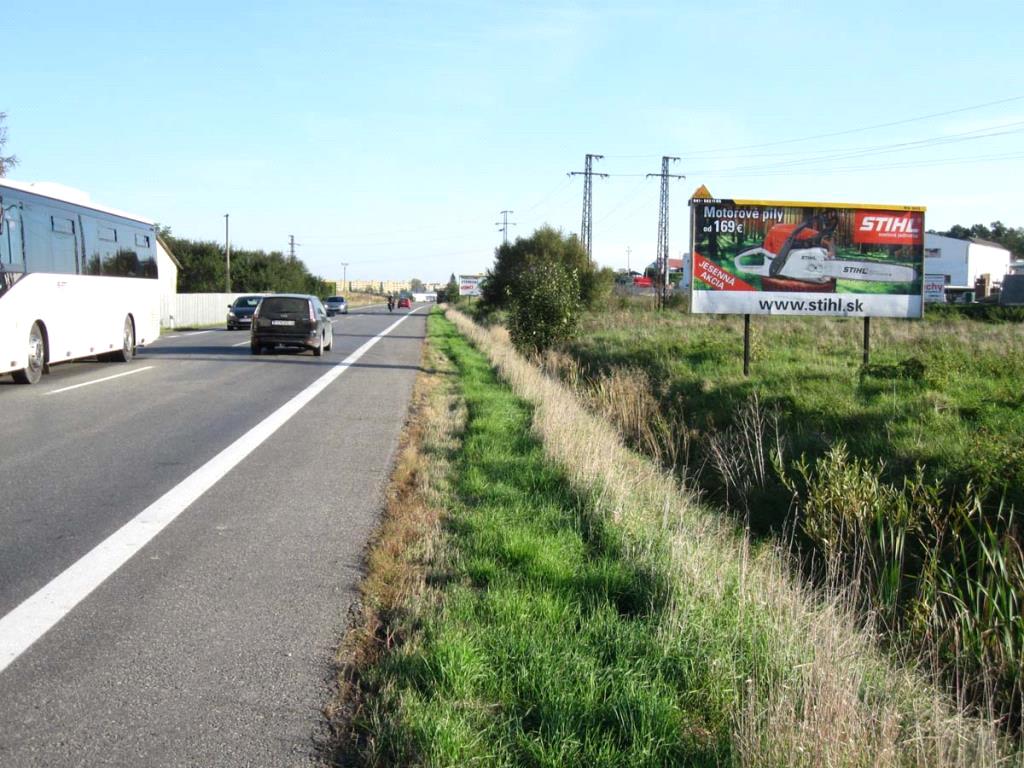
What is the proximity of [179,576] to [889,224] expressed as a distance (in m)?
16.8

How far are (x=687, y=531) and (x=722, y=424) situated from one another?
8.07 m

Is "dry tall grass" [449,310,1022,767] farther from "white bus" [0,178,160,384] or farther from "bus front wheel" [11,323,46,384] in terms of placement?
"bus front wheel" [11,323,46,384]

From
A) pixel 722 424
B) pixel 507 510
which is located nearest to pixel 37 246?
pixel 722 424

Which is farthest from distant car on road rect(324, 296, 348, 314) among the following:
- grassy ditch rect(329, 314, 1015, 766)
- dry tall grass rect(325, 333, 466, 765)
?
grassy ditch rect(329, 314, 1015, 766)

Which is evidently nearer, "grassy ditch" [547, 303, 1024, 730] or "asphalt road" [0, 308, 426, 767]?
"asphalt road" [0, 308, 426, 767]

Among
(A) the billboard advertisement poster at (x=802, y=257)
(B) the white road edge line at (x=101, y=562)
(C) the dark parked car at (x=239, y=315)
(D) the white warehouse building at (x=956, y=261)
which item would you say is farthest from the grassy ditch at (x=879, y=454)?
(D) the white warehouse building at (x=956, y=261)

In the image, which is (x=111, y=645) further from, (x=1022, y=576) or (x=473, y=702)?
(x=1022, y=576)

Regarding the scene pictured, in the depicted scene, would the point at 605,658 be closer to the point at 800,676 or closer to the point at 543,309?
the point at 800,676

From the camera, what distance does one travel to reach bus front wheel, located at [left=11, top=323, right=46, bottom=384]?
1670 cm

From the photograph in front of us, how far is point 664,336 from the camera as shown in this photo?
2564 cm

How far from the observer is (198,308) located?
186 ft

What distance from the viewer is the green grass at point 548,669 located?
3.71 meters

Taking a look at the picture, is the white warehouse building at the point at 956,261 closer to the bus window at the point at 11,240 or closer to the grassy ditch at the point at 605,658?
the bus window at the point at 11,240

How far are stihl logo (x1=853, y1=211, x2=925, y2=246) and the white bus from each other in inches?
580
